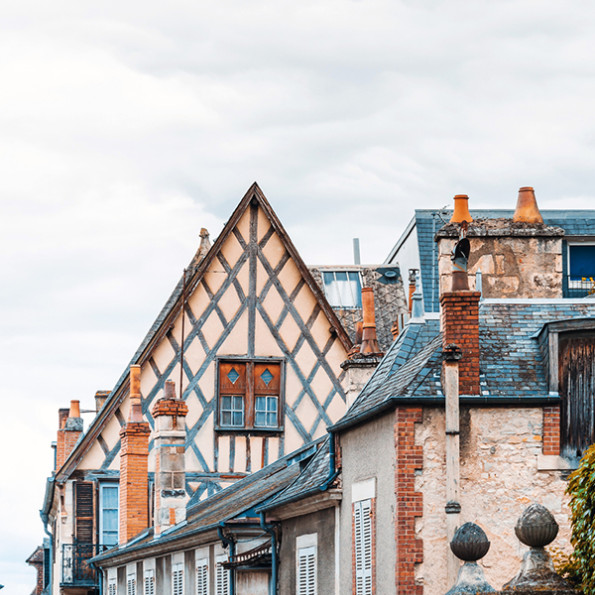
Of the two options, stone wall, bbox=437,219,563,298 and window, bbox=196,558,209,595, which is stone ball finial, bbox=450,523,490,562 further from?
window, bbox=196,558,209,595

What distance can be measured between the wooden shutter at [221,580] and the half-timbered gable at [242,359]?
635cm

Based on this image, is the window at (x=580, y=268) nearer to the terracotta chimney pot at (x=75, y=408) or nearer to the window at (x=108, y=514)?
the window at (x=108, y=514)

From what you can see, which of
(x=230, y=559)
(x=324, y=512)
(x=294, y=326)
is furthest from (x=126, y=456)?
(x=324, y=512)

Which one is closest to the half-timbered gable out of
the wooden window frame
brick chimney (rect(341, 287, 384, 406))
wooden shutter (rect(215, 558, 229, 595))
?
the wooden window frame

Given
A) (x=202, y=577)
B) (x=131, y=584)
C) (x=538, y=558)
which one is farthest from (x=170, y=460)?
(x=538, y=558)

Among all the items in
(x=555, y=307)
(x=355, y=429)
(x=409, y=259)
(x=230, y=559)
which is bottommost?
(x=230, y=559)

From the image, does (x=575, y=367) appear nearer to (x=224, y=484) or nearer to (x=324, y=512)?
(x=324, y=512)

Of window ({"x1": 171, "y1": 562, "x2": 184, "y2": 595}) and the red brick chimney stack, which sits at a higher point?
the red brick chimney stack

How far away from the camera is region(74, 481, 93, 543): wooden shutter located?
80.7ft

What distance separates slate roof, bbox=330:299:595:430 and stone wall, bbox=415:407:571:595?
9.3 inches

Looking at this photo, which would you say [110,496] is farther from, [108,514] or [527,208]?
[527,208]

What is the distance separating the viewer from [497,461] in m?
12.4

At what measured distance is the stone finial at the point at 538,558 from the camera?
8.75 meters

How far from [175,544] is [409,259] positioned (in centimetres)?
1287
